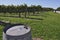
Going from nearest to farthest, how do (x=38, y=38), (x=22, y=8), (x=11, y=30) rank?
(x=11, y=30) → (x=38, y=38) → (x=22, y=8)

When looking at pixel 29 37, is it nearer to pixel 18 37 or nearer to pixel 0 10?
pixel 18 37

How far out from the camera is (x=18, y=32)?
4707mm

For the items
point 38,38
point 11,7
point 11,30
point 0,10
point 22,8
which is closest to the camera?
point 11,30

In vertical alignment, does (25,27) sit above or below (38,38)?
above

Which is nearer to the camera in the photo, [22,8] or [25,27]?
[25,27]

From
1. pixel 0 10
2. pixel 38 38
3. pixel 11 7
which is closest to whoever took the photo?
pixel 38 38

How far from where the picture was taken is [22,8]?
3112 centimetres

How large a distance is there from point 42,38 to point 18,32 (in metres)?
5.12

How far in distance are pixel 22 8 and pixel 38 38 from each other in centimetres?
2176

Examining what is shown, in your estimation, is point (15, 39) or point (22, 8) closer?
point (15, 39)

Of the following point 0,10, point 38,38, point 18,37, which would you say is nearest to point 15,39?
point 18,37

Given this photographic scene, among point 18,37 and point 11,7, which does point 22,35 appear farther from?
point 11,7

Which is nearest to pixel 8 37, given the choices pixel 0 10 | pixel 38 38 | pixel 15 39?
pixel 15 39

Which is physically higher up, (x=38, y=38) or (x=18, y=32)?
(x=18, y=32)
